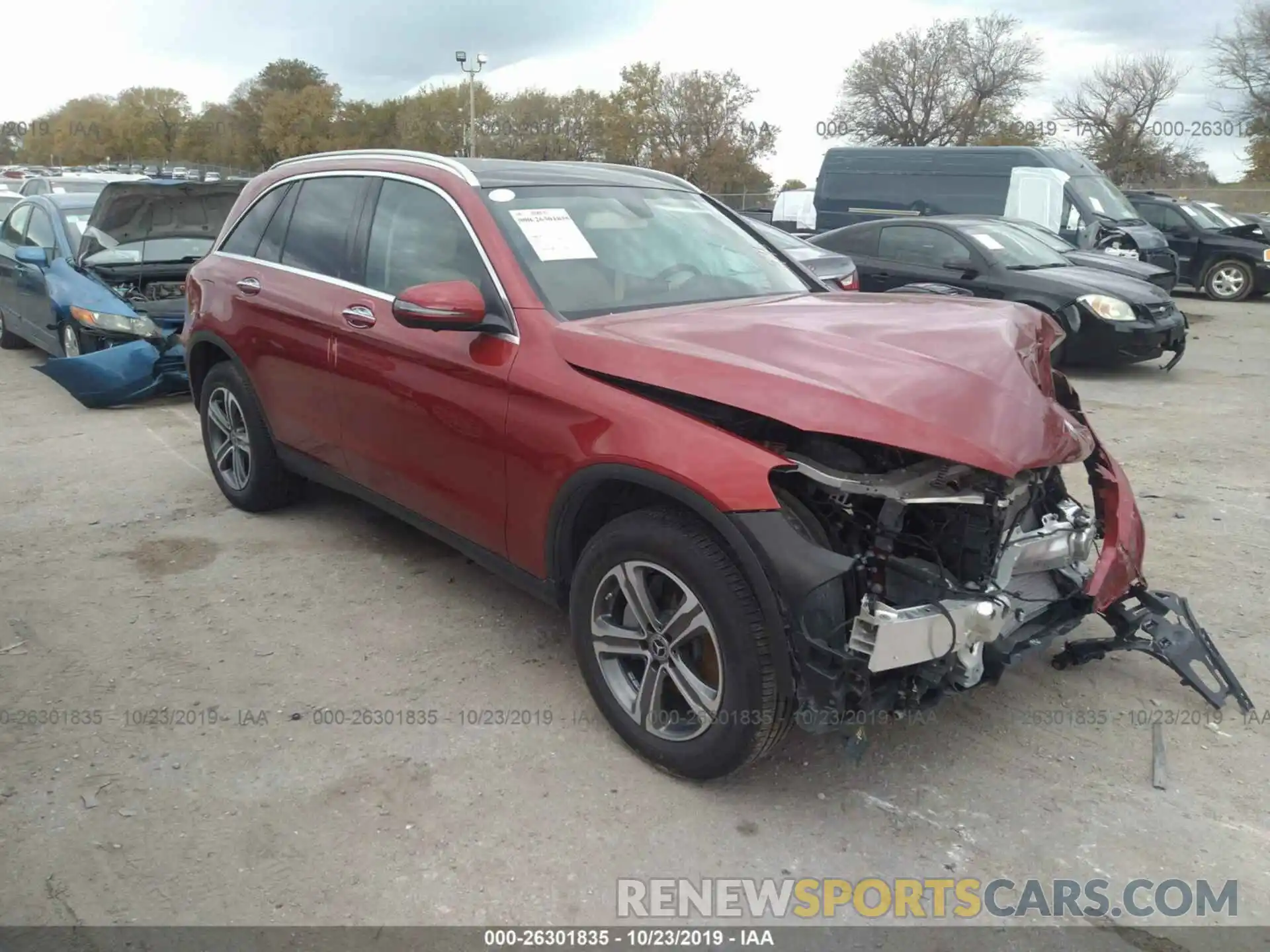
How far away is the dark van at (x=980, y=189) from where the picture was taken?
13727mm

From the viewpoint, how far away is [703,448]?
2701mm

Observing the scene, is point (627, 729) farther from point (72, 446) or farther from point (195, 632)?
point (72, 446)

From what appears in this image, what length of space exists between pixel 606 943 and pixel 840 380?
1.57 m

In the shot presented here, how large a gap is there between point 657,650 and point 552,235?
5.24 ft

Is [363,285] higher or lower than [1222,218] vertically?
lower

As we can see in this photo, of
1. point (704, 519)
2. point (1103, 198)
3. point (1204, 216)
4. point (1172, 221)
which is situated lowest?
point (704, 519)

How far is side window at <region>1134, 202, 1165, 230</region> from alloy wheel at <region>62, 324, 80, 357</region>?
15.9 m

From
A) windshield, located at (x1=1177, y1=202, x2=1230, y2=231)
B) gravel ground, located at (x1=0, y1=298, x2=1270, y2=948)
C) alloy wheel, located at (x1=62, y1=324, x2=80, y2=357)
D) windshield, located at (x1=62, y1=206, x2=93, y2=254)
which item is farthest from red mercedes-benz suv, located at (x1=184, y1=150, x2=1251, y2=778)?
windshield, located at (x1=1177, y1=202, x2=1230, y2=231)

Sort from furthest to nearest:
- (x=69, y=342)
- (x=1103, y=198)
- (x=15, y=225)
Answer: (x=1103, y=198)
(x=15, y=225)
(x=69, y=342)

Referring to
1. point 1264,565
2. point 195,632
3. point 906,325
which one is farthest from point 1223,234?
point 195,632

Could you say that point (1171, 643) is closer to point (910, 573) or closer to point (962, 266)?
point (910, 573)

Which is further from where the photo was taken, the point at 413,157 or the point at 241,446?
the point at 241,446

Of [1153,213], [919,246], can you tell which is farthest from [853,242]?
[1153,213]

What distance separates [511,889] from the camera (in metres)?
2.60
